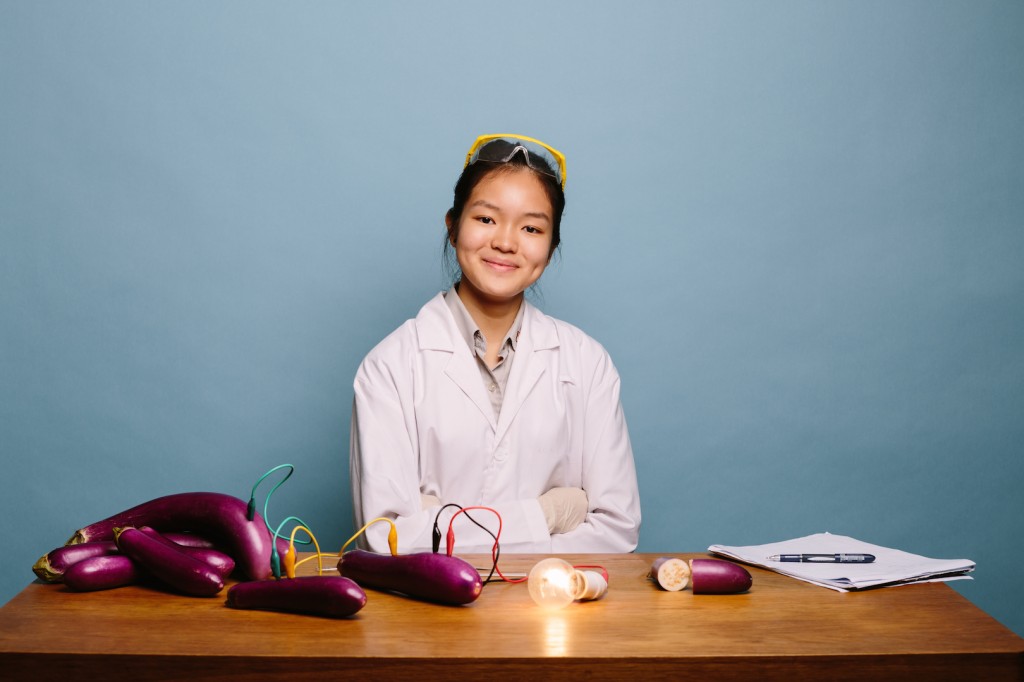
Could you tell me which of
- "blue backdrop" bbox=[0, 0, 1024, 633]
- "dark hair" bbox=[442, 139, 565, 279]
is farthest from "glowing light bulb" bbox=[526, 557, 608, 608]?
"blue backdrop" bbox=[0, 0, 1024, 633]

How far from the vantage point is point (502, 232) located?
2422 mm

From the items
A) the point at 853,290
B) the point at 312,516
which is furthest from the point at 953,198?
the point at 312,516

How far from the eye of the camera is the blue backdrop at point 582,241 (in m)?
3.20

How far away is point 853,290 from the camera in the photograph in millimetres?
3402

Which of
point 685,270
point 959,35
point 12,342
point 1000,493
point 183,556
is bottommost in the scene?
point 1000,493

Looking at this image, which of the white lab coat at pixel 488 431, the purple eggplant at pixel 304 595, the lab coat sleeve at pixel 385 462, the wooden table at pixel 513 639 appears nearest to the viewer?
the wooden table at pixel 513 639

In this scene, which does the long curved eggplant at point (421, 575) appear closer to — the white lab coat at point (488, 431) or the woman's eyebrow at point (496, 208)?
the white lab coat at point (488, 431)

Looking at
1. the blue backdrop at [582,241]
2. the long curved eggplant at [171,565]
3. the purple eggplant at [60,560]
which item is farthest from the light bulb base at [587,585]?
the blue backdrop at [582,241]

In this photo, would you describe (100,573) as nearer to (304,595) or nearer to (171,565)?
(171,565)

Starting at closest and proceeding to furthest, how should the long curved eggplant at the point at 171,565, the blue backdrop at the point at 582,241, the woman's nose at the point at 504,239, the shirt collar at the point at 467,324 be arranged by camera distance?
the long curved eggplant at the point at 171,565, the woman's nose at the point at 504,239, the shirt collar at the point at 467,324, the blue backdrop at the point at 582,241

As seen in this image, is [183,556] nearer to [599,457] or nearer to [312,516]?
[599,457]

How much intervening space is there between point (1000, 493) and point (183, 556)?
299cm

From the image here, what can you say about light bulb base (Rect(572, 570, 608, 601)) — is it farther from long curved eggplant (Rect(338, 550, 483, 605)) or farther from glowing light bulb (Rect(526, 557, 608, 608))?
long curved eggplant (Rect(338, 550, 483, 605))

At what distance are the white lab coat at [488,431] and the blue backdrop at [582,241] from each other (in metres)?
0.78
